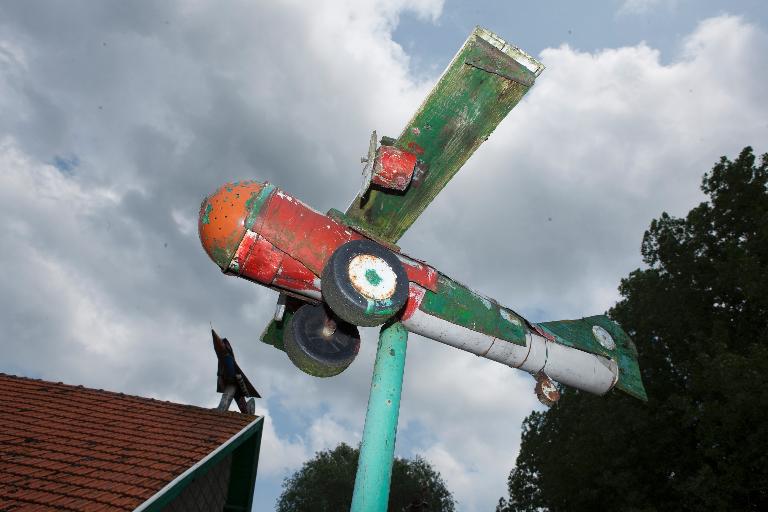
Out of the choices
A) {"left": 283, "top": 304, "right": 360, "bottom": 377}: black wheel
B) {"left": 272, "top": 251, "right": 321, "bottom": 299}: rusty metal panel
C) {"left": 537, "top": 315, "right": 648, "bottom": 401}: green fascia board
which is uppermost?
{"left": 537, "top": 315, "right": 648, "bottom": 401}: green fascia board

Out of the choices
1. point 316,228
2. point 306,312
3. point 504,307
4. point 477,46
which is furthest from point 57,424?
point 477,46

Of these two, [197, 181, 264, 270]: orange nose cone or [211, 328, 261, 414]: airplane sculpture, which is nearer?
[197, 181, 264, 270]: orange nose cone

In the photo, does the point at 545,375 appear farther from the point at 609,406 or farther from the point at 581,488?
the point at 581,488

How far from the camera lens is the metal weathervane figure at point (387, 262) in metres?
4.18

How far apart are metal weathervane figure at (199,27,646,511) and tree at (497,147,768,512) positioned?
9537 millimetres

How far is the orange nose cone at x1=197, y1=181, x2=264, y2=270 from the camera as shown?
14.3ft

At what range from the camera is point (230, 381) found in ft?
27.7

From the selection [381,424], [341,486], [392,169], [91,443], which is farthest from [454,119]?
[341,486]

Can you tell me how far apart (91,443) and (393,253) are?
13.4ft

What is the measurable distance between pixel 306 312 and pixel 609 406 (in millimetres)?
13736

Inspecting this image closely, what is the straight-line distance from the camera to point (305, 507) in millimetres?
33562

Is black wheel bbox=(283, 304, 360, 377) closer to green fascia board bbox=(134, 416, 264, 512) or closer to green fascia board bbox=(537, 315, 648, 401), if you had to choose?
green fascia board bbox=(134, 416, 264, 512)

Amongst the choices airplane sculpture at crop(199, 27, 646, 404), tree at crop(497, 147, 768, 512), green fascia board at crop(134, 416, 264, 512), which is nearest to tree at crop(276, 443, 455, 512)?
tree at crop(497, 147, 768, 512)

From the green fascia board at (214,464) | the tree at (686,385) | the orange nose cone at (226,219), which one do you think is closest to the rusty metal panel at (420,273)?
the orange nose cone at (226,219)
